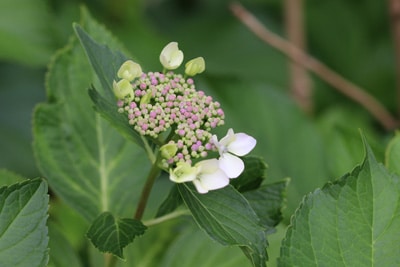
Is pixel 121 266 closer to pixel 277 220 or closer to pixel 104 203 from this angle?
pixel 104 203

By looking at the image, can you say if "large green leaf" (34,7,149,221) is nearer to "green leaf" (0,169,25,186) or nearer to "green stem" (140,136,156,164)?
"green leaf" (0,169,25,186)

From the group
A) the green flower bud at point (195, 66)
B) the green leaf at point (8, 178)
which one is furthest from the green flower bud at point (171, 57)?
the green leaf at point (8, 178)

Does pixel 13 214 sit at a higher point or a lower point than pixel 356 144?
lower

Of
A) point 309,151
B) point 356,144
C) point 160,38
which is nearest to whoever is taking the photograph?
point 356,144

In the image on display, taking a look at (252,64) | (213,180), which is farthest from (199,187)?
(252,64)

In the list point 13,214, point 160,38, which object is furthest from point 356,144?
point 160,38

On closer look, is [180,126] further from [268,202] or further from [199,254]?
[199,254]

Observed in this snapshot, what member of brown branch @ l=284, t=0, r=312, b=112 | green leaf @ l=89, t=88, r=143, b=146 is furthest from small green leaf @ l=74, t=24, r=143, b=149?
brown branch @ l=284, t=0, r=312, b=112

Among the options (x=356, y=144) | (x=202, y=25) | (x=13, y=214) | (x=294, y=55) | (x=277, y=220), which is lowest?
(x=13, y=214)
